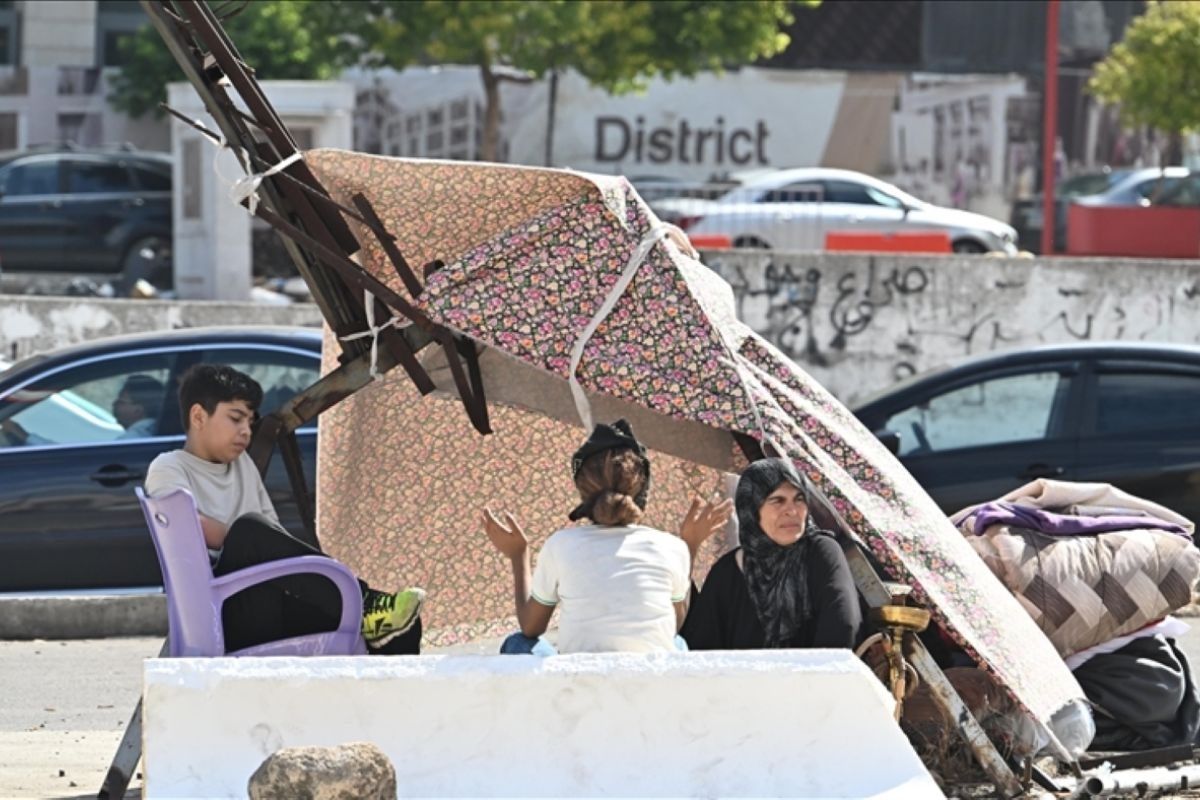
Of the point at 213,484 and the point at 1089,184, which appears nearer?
the point at 213,484

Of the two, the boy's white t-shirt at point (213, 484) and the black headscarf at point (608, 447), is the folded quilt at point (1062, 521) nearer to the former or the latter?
the black headscarf at point (608, 447)

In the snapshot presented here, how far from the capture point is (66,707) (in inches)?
341

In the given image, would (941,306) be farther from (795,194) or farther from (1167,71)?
(1167,71)

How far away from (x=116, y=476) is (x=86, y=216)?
1896 centimetres

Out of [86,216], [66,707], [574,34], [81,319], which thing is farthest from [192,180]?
[66,707]

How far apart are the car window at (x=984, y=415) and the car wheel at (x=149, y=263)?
18.1 m

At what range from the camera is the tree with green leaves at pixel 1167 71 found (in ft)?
114

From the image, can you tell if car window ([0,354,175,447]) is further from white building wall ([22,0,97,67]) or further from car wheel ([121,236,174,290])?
white building wall ([22,0,97,67])

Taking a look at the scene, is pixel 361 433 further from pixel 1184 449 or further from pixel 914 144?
pixel 914 144

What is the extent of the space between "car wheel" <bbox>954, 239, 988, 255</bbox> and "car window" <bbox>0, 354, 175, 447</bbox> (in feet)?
63.7

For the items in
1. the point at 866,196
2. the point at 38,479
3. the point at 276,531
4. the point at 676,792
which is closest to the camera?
the point at 676,792

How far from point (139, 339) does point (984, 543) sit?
4.96m

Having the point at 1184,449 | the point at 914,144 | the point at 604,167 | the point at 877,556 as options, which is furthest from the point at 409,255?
the point at 914,144

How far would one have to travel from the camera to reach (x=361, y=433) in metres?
7.83
